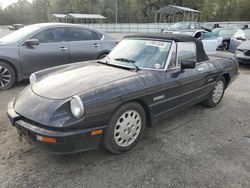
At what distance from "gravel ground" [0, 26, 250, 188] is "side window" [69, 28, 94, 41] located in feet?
10.6

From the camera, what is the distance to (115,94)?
296 centimetres

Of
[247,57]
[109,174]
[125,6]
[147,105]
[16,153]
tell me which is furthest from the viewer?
[125,6]

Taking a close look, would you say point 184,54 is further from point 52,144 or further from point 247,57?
point 247,57

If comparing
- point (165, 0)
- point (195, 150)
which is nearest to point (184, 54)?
point (195, 150)

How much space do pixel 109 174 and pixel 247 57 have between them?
811 centimetres

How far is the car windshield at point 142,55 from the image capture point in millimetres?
3711

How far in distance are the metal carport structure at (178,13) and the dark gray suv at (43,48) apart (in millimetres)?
27360

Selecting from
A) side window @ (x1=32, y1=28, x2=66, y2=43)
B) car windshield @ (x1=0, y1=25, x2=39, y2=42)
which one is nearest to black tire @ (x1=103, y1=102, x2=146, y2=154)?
side window @ (x1=32, y1=28, x2=66, y2=43)

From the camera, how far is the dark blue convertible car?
270 centimetres

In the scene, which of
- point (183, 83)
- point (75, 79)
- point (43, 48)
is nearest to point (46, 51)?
point (43, 48)

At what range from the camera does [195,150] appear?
341cm

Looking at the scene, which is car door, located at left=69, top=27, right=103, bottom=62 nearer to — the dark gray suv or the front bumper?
the dark gray suv

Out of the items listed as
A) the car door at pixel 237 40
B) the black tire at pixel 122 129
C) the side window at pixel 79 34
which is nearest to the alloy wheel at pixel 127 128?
the black tire at pixel 122 129

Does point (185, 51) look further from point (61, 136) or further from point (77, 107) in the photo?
point (61, 136)
